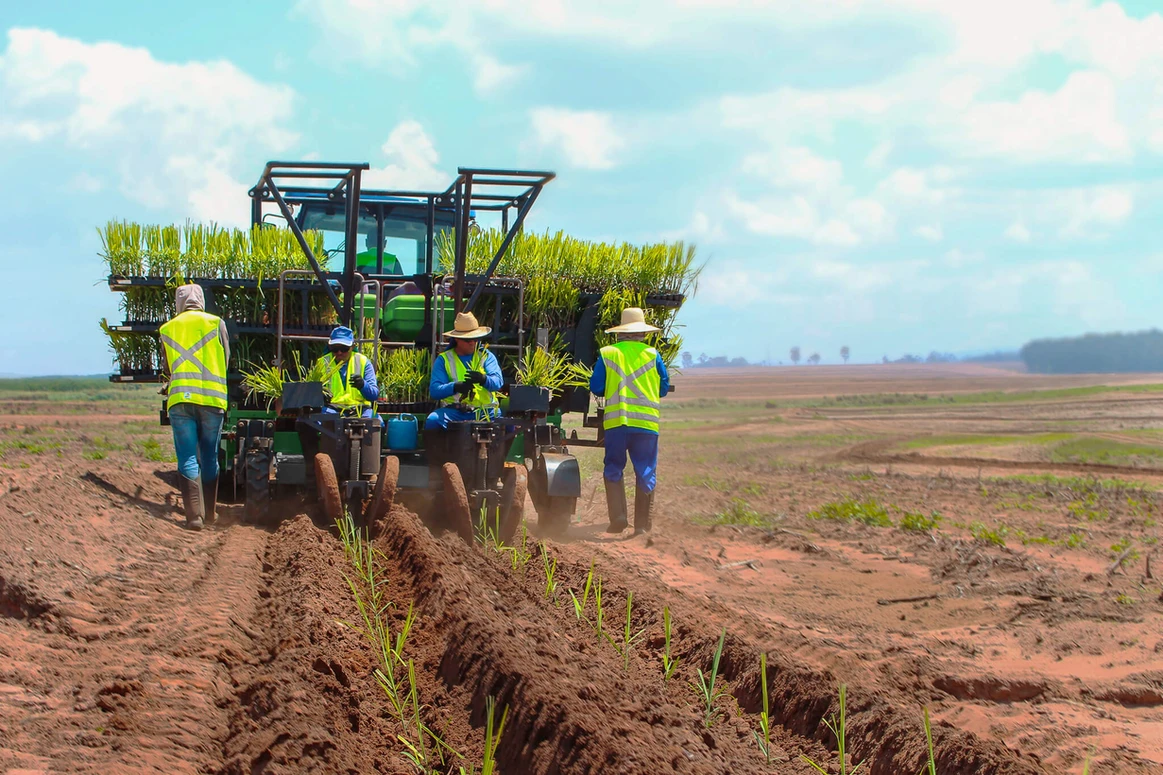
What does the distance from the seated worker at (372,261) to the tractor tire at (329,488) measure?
11.2 ft

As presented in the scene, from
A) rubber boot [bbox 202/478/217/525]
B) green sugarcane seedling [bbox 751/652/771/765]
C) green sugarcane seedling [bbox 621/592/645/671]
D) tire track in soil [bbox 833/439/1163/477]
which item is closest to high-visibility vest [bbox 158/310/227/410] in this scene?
rubber boot [bbox 202/478/217/525]

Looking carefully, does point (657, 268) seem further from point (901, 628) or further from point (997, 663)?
point (997, 663)

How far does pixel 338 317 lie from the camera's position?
9906 mm

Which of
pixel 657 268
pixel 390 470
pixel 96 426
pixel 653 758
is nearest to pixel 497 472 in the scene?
pixel 390 470

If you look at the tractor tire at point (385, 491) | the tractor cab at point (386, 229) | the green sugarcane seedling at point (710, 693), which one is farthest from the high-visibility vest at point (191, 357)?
the green sugarcane seedling at point (710, 693)

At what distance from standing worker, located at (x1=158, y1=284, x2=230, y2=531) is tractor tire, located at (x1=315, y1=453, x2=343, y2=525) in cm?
120

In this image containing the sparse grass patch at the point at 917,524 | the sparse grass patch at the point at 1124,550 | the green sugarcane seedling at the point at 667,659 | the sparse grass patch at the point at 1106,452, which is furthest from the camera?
the sparse grass patch at the point at 1106,452

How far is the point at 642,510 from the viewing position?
10.3 m

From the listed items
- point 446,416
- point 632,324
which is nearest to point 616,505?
point 632,324

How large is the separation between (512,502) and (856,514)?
4.87m

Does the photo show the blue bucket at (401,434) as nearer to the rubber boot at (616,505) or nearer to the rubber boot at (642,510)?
the rubber boot at (616,505)

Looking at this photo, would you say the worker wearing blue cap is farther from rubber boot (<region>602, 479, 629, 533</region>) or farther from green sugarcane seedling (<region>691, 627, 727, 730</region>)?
green sugarcane seedling (<region>691, 627, 727, 730</region>)

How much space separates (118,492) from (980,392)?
6702 cm

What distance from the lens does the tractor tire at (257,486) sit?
29.7ft
